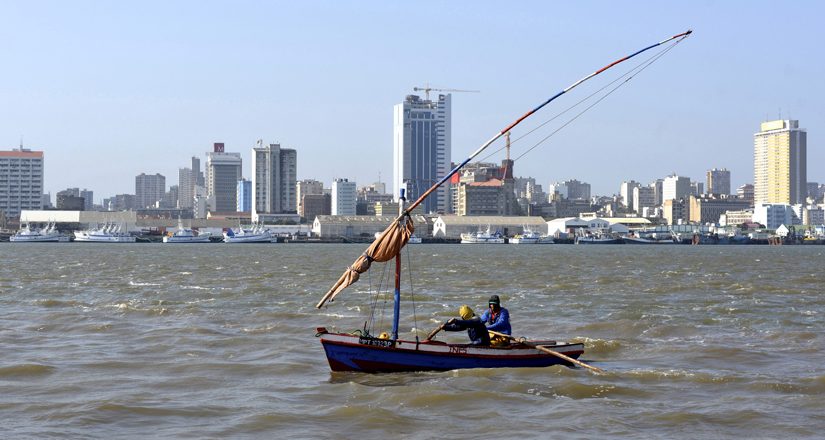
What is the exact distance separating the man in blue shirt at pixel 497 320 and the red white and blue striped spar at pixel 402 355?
500 mm

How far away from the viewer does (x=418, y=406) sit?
75.5 ft

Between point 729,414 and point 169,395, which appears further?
point 169,395

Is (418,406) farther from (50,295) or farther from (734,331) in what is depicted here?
(50,295)

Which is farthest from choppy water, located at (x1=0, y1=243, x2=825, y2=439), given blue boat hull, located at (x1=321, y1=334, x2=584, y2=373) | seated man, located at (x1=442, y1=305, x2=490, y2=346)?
seated man, located at (x1=442, y1=305, x2=490, y2=346)

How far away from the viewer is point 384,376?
26.3 metres

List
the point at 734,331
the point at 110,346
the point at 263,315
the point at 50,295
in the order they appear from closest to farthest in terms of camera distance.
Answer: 1. the point at 110,346
2. the point at 734,331
3. the point at 263,315
4. the point at 50,295

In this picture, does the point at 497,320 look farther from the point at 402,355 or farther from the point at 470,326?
the point at 402,355

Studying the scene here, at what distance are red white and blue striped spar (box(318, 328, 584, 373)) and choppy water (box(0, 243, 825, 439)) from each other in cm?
36

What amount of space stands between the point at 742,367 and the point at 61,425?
17861mm

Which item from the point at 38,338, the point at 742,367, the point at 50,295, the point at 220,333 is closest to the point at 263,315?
the point at 220,333

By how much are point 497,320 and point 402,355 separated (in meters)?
3.02

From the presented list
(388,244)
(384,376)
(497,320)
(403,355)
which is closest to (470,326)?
(497,320)

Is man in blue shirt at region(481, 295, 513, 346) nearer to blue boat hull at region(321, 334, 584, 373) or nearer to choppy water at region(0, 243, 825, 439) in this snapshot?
blue boat hull at region(321, 334, 584, 373)

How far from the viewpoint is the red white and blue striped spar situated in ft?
85.6
